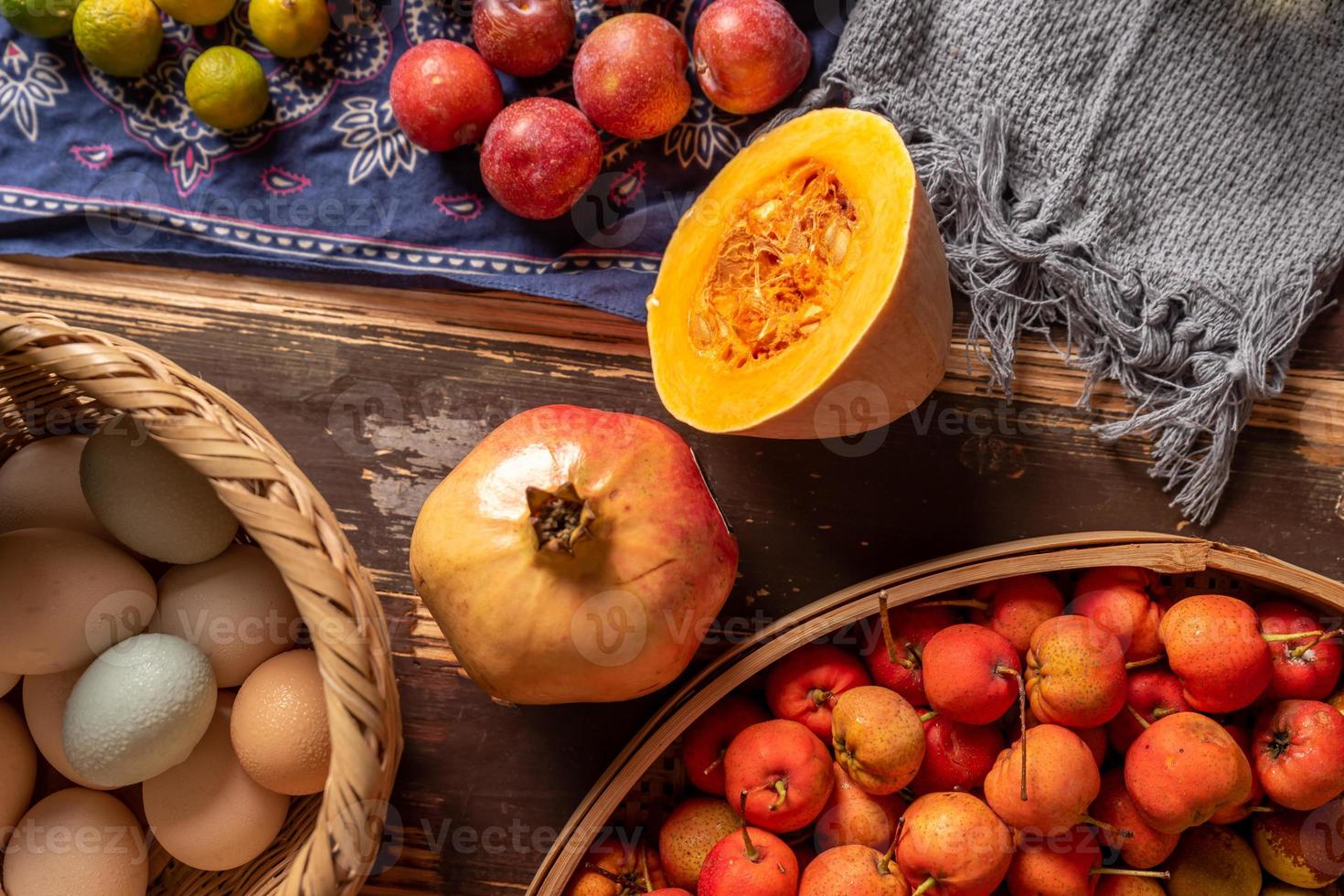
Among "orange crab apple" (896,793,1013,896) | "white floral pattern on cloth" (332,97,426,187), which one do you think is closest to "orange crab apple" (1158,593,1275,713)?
"orange crab apple" (896,793,1013,896)

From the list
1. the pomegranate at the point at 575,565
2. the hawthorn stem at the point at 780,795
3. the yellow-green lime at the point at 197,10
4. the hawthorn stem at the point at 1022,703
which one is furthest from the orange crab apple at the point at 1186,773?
the yellow-green lime at the point at 197,10

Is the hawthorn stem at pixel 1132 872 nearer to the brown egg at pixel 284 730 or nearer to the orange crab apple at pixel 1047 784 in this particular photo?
the orange crab apple at pixel 1047 784

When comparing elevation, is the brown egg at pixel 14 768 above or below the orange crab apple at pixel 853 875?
below

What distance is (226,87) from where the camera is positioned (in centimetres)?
115

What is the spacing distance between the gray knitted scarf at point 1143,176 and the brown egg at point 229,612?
79 cm

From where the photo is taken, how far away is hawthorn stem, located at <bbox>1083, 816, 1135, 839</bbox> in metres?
0.97

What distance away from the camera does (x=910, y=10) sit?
1158 millimetres

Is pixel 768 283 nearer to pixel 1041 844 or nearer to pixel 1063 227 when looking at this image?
pixel 1063 227

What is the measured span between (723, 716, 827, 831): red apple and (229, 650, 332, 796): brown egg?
0.40m

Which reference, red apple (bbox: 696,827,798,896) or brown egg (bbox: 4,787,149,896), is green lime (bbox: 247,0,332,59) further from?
red apple (bbox: 696,827,798,896)

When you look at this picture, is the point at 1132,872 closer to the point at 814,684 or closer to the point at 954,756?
the point at 954,756

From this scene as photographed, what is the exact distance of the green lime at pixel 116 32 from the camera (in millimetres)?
1146

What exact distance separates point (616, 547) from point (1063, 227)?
670mm

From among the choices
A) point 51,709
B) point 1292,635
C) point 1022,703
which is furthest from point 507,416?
point 1292,635
